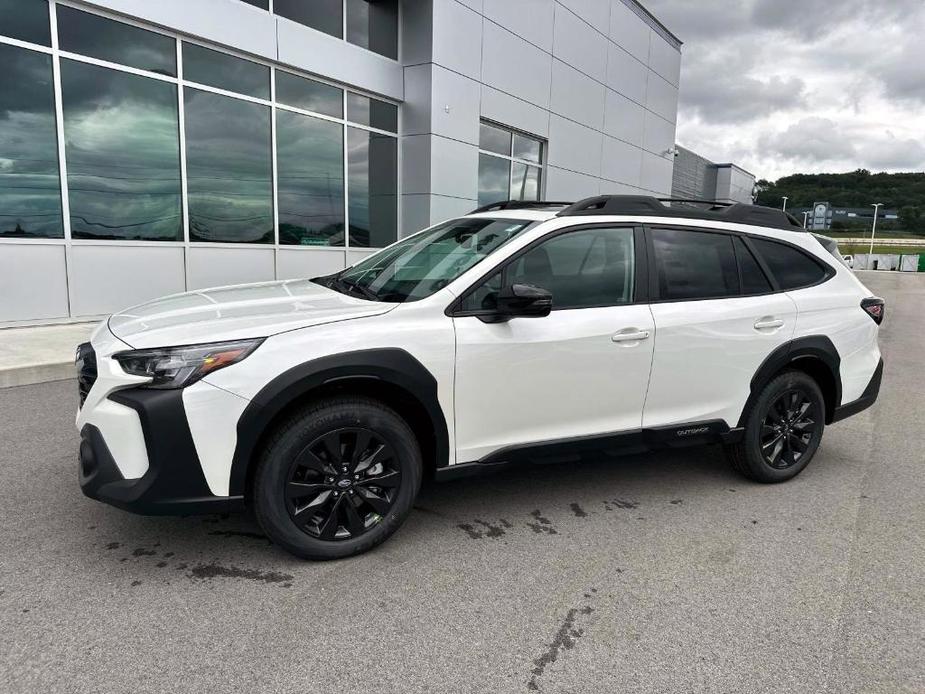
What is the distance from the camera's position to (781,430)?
434cm

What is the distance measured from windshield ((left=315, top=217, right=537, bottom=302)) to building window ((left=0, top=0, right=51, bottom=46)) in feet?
22.7

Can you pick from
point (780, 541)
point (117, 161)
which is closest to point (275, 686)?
point (780, 541)

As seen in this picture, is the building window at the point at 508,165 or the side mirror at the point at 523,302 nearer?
the side mirror at the point at 523,302

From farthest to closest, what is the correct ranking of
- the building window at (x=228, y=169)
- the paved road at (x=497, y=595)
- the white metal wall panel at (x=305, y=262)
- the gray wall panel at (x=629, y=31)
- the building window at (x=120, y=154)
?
the gray wall panel at (x=629, y=31)
the white metal wall panel at (x=305, y=262)
the building window at (x=228, y=169)
the building window at (x=120, y=154)
the paved road at (x=497, y=595)

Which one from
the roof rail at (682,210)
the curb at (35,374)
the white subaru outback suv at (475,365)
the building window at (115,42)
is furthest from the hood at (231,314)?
the building window at (115,42)

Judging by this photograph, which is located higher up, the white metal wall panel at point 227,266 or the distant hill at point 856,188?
the distant hill at point 856,188

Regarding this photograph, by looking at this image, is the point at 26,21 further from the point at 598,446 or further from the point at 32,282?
the point at 598,446

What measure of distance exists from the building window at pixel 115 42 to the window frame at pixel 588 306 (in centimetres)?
824

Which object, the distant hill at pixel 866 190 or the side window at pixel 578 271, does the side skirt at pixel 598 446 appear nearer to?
the side window at pixel 578 271

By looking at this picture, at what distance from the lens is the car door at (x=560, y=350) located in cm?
331

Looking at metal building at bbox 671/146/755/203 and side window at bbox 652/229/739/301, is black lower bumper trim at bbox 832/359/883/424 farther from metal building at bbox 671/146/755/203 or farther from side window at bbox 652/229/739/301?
metal building at bbox 671/146/755/203

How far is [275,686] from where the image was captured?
7.58ft

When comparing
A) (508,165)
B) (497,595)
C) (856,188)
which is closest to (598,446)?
(497,595)

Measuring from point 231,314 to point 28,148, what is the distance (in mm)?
7374
